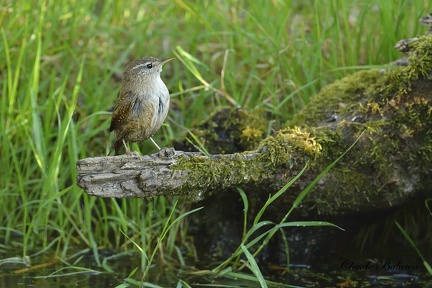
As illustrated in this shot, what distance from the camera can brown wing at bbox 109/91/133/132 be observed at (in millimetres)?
4812

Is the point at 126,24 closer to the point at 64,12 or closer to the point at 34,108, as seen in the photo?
the point at 64,12

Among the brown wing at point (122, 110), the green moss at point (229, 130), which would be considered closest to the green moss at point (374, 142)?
the green moss at point (229, 130)

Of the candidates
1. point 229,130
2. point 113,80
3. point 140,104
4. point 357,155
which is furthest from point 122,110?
point 113,80

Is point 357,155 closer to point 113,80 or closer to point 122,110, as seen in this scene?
point 122,110

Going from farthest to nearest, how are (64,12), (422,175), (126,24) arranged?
(126,24) → (64,12) → (422,175)

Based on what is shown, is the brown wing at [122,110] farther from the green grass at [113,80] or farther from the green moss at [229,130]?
the green moss at [229,130]

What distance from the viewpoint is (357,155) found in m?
4.78

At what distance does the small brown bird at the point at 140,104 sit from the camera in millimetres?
4738

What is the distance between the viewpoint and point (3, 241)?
5.61m

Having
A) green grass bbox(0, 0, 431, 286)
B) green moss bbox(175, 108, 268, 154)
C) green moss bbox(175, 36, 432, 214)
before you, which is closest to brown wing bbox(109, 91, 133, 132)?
green grass bbox(0, 0, 431, 286)

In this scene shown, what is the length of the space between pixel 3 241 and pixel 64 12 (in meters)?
2.13

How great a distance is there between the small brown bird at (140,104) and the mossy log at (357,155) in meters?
0.58

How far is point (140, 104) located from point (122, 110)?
0.14 metres

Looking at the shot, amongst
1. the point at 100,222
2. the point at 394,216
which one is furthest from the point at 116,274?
the point at 394,216
